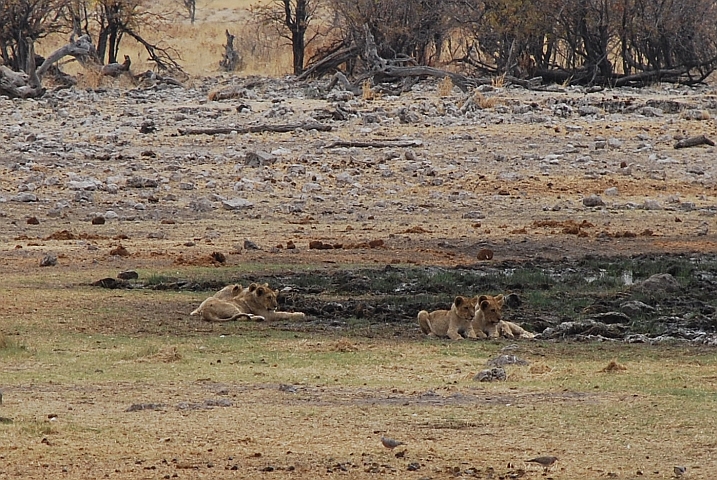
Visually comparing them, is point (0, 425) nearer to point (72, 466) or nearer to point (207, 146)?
point (72, 466)

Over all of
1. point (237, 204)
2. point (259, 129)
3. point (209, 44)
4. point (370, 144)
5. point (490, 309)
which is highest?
point (209, 44)

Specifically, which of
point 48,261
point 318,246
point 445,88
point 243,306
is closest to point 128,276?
point 48,261

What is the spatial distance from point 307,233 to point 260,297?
258 inches

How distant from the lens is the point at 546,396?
789 centimetres

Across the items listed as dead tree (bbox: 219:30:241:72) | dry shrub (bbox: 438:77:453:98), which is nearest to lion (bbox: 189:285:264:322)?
dry shrub (bbox: 438:77:453:98)

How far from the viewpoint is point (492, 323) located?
10.6 metres

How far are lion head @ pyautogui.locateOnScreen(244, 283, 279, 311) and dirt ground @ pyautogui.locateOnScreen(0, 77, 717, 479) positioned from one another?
0.52 meters

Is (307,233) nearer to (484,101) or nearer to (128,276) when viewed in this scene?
(128,276)

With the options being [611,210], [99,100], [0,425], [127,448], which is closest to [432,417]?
[127,448]

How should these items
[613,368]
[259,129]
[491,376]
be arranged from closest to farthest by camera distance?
[491,376]
[613,368]
[259,129]

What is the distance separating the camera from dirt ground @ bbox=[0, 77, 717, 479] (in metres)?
6.51

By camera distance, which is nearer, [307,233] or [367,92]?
[307,233]

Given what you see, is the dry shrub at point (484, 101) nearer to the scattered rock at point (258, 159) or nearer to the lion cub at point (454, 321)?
the scattered rock at point (258, 159)

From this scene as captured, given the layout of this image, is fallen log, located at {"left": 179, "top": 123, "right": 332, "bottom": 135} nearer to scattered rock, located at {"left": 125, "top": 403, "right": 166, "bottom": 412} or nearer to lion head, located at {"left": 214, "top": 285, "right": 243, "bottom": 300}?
lion head, located at {"left": 214, "top": 285, "right": 243, "bottom": 300}
